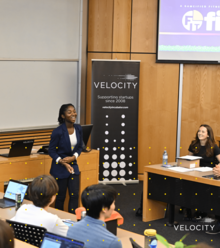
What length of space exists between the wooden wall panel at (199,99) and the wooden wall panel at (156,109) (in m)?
0.18

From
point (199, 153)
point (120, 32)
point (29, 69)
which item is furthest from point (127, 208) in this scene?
point (120, 32)

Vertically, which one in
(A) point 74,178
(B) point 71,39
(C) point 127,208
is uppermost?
(B) point 71,39

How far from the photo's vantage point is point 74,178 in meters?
4.34

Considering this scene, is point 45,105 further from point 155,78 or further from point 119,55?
point 155,78

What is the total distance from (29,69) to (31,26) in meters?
0.70

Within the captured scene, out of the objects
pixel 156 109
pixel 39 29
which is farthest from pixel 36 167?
pixel 156 109

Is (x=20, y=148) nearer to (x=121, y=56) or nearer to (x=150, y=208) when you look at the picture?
(x=150, y=208)

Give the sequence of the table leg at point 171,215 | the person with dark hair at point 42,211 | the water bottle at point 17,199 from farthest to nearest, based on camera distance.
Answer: the table leg at point 171,215, the water bottle at point 17,199, the person with dark hair at point 42,211

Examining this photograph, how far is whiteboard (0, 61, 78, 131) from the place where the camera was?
5985 millimetres

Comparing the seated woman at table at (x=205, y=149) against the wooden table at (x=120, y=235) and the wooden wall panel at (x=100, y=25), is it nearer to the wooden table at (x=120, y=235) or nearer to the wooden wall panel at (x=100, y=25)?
the wooden table at (x=120, y=235)

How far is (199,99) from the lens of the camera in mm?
6879

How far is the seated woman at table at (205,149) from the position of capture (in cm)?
479

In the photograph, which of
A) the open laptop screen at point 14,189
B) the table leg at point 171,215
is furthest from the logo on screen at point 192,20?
the open laptop screen at point 14,189

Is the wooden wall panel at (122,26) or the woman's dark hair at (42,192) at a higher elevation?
the wooden wall panel at (122,26)
